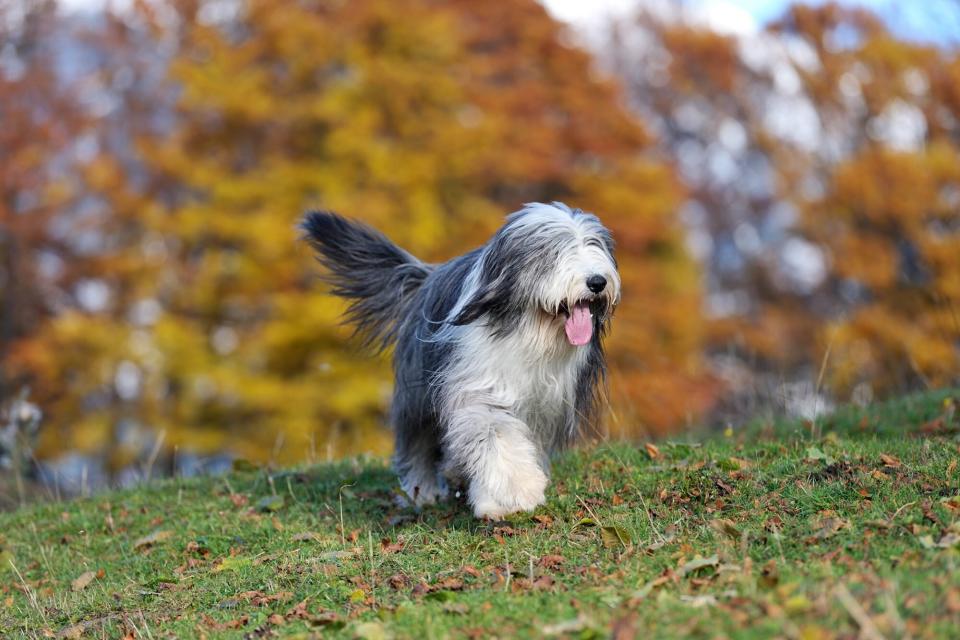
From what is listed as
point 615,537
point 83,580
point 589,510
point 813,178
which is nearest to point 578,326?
point 589,510

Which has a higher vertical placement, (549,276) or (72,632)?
(549,276)

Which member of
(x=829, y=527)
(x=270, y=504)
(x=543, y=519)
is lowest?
(x=270, y=504)

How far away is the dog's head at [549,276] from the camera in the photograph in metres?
5.98

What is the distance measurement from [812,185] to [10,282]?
19773mm

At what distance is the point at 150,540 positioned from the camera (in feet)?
22.7

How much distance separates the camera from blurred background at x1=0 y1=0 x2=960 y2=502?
18531 mm

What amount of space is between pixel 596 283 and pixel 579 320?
0.24 metres

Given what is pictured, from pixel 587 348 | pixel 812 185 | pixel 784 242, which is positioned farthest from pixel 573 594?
pixel 784 242

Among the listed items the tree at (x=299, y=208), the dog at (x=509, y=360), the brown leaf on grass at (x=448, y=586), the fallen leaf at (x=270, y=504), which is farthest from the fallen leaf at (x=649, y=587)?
the tree at (x=299, y=208)

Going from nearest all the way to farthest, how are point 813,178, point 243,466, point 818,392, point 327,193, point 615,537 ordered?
point 615,537
point 243,466
point 818,392
point 327,193
point 813,178

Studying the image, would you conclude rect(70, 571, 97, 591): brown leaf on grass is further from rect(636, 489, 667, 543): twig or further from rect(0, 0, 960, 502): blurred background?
rect(0, 0, 960, 502): blurred background

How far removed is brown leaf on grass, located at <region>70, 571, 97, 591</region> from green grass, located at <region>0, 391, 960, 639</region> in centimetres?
4

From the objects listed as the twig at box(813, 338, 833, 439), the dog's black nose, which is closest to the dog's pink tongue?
the dog's black nose

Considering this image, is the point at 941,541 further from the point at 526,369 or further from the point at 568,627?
the point at 526,369
